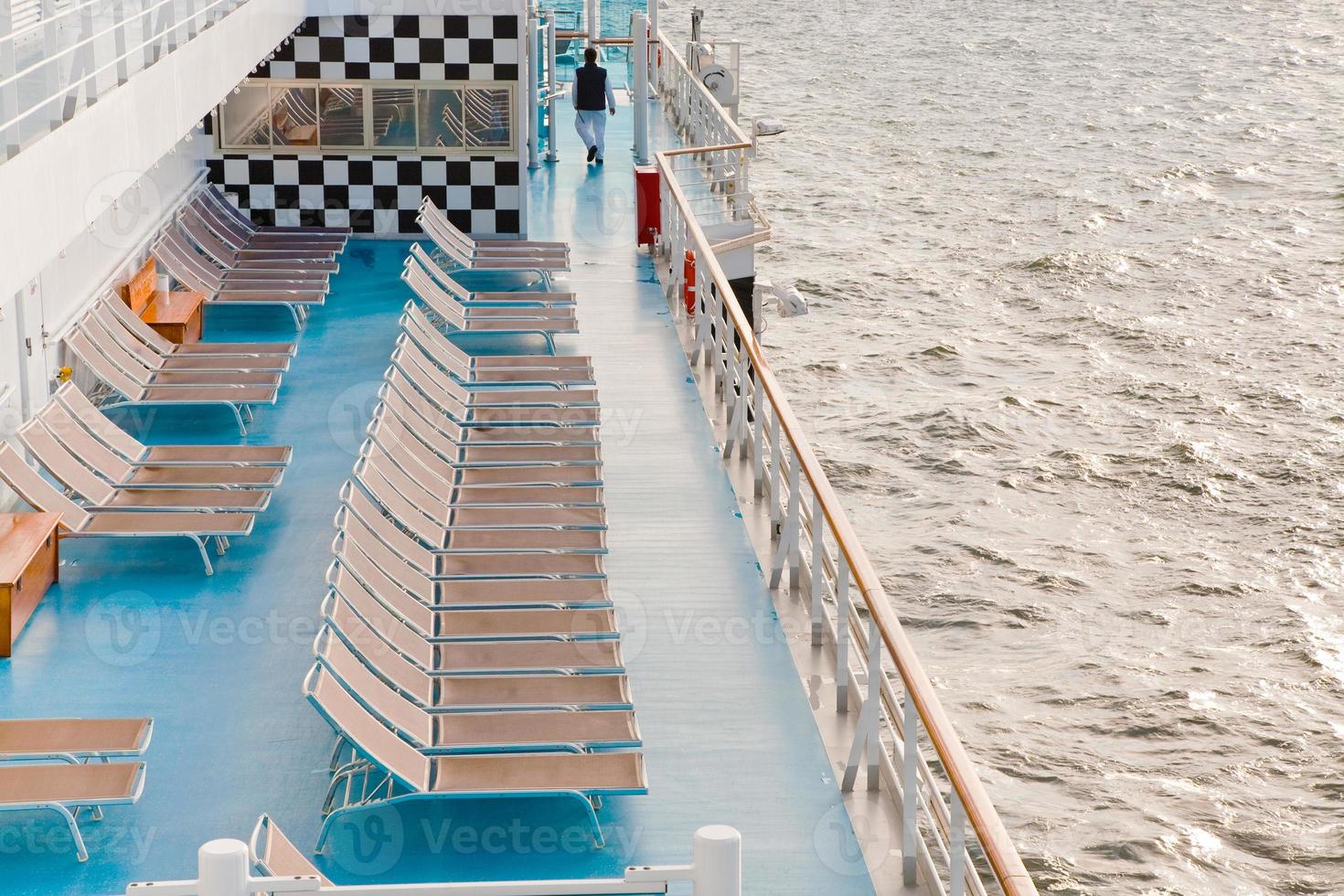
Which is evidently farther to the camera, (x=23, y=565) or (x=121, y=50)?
(x=121, y=50)

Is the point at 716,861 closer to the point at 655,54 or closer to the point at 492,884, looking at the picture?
the point at 492,884

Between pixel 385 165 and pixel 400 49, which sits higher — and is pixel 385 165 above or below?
below

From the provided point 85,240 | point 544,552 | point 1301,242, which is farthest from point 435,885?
point 1301,242

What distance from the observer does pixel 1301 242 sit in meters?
27.0

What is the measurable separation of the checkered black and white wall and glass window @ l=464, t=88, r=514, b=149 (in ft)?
0.48

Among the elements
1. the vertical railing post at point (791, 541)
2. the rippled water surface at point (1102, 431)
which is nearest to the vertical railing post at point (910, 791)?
the vertical railing post at point (791, 541)

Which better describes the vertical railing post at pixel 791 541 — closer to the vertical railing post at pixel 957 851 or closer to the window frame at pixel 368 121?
the vertical railing post at pixel 957 851

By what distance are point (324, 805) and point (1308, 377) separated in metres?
17.9

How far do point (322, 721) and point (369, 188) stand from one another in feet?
27.7

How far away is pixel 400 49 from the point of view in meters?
13.8

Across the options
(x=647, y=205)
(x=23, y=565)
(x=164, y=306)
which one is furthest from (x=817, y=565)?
(x=647, y=205)

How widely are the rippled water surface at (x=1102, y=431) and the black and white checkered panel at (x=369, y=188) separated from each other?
16.4 feet

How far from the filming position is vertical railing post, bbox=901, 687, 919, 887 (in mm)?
5062

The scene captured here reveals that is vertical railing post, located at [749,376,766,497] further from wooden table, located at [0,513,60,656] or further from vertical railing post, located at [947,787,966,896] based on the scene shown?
vertical railing post, located at [947,787,966,896]
